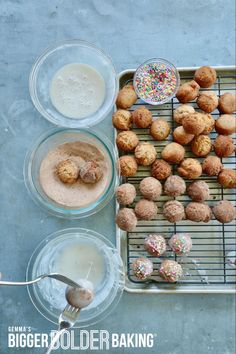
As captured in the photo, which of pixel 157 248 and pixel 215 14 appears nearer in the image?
pixel 157 248

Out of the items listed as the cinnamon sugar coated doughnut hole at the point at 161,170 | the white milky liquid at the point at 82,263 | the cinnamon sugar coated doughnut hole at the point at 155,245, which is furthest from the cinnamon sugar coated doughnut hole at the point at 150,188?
the white milky liquid at the point at 82,263

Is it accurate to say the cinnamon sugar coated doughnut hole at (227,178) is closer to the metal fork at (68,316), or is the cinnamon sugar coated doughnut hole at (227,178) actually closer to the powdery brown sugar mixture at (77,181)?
the powdery brown sugar mixture at (77,181)

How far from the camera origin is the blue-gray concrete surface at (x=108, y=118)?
1.63m

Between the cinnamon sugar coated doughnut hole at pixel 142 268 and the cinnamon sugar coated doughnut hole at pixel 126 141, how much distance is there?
0.35 m

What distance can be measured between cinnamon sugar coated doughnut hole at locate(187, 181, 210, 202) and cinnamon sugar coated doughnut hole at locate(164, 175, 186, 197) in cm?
3

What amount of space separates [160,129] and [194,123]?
0.12 meters

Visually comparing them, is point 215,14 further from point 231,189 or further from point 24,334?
point 24,334

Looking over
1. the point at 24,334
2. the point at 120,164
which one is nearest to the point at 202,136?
the point at 120,164

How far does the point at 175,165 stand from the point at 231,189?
198mm

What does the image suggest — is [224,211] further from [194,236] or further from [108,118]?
[108,118]

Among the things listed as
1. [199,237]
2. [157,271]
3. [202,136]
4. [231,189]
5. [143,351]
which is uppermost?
[202,136]

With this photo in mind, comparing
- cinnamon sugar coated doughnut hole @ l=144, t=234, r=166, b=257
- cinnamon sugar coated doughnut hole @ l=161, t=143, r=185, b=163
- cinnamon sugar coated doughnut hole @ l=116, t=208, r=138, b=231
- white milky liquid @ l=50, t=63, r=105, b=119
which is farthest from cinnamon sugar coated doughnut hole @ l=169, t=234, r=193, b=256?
white milky liquid @ l=50, t=63, r=105, b=119

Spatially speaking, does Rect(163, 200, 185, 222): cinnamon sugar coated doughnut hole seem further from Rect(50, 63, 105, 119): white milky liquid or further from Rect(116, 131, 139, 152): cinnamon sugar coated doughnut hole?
Rect(50, 63, 105, 119): white milky liquid

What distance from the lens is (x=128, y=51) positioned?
1.65 metres
